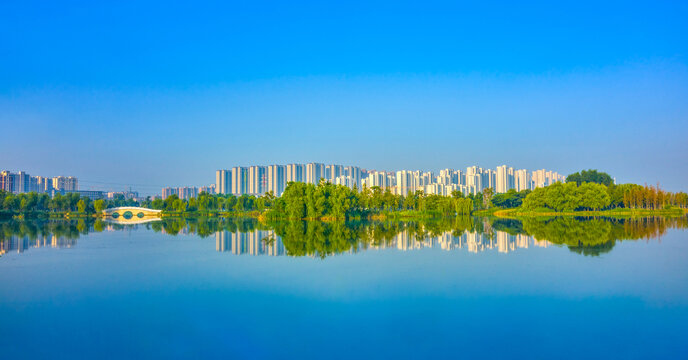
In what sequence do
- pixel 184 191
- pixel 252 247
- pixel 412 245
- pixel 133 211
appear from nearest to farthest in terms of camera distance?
1. pixel 412 245
2. pixel 252 247
3. pixel 133 211
4. pixel 184 191

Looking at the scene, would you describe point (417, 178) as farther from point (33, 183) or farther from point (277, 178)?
point (33, 183)

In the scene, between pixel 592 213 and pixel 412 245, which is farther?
pixel 592 213

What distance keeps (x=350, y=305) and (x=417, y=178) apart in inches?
4593

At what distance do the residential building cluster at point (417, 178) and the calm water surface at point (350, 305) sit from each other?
294ft

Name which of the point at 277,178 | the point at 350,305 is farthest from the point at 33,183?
the point at 350,305

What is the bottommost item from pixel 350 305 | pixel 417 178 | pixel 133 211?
pixel 133 211

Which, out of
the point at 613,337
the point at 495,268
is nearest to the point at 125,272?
the point at 495,268

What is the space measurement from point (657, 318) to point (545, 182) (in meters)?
125

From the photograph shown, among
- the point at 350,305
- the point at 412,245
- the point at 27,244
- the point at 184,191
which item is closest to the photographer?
the point at 350,305

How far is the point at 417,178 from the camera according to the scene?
404ft

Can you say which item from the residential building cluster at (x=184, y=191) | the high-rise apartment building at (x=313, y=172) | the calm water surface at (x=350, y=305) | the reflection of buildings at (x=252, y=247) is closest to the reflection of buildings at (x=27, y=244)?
the calm water surface at (x=350, y=305)

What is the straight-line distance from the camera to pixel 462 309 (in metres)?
7.85

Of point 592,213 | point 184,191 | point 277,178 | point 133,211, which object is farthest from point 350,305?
point 184,191

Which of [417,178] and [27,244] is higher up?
[417,178]
